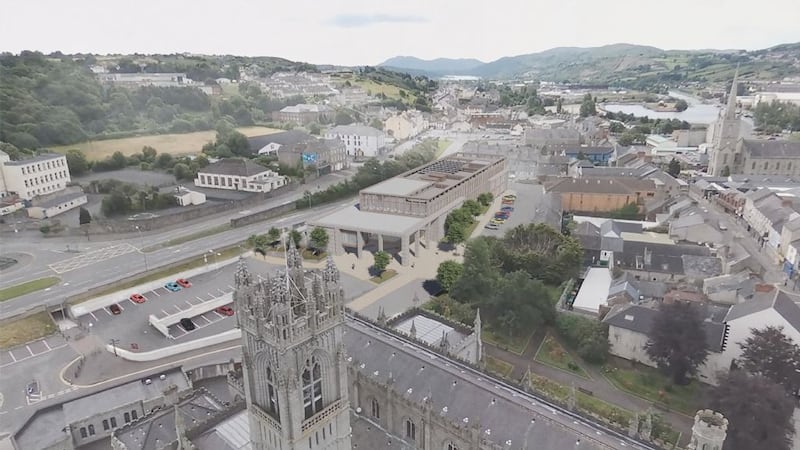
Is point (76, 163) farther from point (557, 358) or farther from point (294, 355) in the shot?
point (294, 355)

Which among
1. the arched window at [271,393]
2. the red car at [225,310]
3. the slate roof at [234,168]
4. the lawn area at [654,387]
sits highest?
the arched window at [271,393]

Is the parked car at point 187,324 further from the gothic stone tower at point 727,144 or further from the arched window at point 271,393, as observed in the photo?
the gothic stone tower at point 727,144

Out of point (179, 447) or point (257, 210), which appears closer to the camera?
point (179, 447)

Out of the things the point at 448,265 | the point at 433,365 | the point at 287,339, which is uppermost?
the point at 287,339

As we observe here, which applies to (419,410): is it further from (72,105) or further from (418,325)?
(72,105)

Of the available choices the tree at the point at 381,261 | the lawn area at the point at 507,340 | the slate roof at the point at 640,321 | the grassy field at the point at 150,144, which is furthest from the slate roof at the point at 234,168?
the slate roof at the point at 640,321

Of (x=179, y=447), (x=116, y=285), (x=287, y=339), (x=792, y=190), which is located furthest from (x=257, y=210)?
(x=792, y=190)

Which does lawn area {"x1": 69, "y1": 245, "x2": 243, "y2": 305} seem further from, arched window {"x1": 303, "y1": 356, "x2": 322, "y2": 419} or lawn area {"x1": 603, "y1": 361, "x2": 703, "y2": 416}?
lawn area {"x1": 603, "y1": 361, "x2": 703, "y2": 416}
